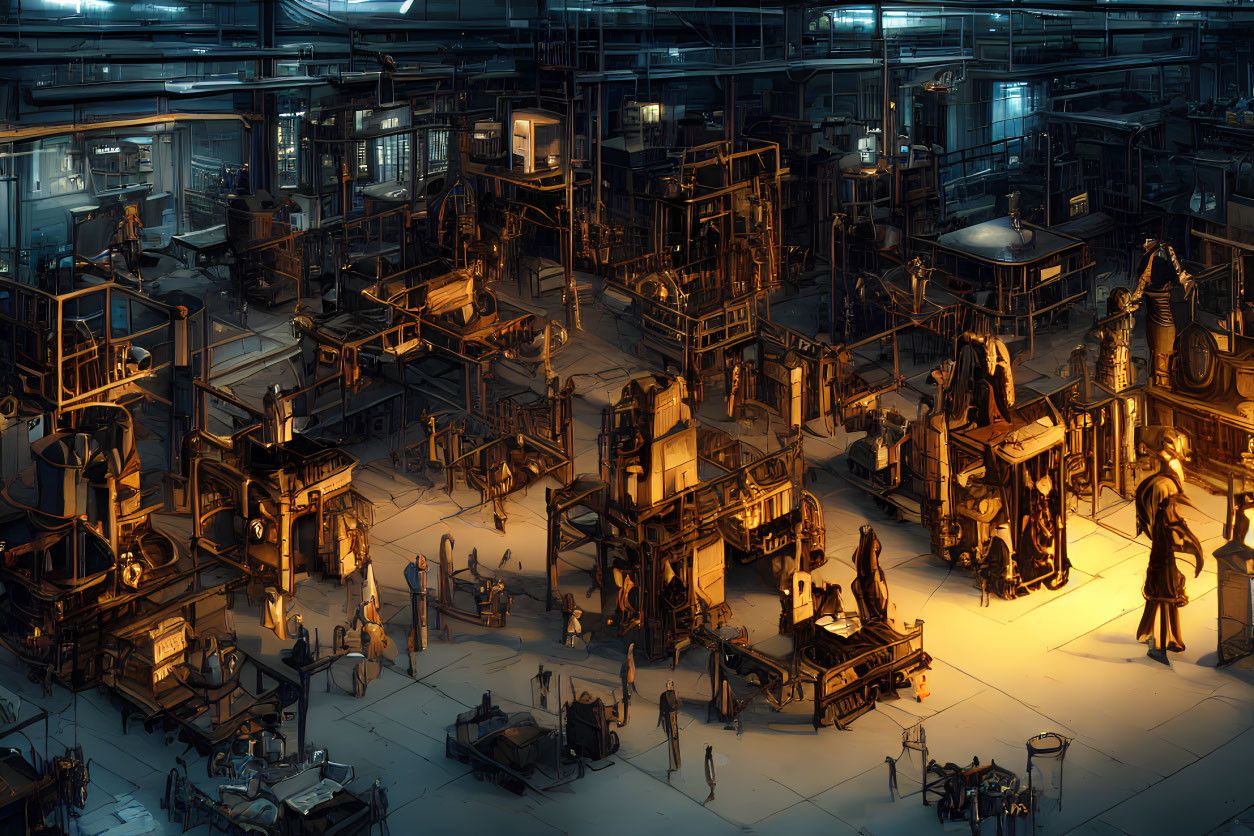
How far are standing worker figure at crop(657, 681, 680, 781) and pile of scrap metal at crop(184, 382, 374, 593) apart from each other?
27.2 ft

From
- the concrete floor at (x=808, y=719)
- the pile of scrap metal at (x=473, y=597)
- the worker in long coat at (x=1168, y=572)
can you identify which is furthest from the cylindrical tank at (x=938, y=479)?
the pile of scrap metal at (x=473, y=597)

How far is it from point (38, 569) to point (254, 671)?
4162mm

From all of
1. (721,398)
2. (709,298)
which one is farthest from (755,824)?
(709,298)

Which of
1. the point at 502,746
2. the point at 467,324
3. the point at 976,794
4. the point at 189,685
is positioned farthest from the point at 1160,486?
the point at 189,685

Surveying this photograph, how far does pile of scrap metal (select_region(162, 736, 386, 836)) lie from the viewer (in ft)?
104

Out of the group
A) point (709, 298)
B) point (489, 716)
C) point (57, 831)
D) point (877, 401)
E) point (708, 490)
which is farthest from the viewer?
point (709, 298)

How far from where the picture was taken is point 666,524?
37.2 m

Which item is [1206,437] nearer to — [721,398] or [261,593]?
[721,398]

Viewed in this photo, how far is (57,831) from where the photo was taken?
31797 mm

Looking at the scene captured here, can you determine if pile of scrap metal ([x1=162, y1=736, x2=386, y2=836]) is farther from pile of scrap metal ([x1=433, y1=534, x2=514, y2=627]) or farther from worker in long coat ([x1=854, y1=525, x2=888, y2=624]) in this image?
worker in long coat ([x1=854, y1=525, x2=888, y2=624])

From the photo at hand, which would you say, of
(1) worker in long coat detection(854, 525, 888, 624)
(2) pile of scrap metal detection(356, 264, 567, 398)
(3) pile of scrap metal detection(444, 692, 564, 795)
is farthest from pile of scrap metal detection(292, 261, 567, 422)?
(3) pile of scrap metal detection(444, 692, 564, 795)

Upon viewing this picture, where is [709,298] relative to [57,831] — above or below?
above

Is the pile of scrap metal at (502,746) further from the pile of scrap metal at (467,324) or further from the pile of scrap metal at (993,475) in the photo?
the pile of scrap metal at (467,324)

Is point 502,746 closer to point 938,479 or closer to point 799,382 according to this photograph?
point 938,479
